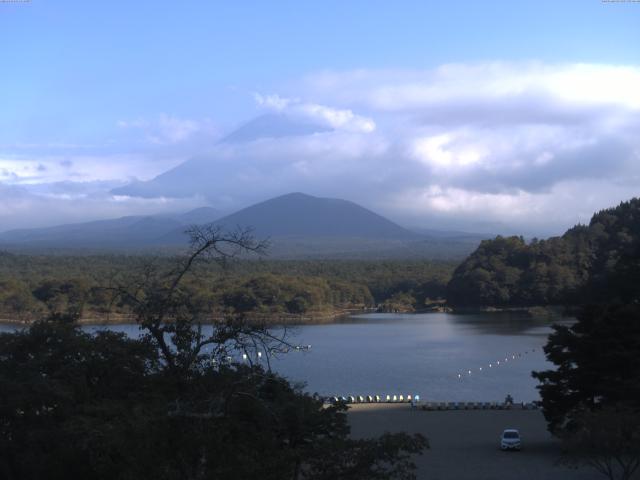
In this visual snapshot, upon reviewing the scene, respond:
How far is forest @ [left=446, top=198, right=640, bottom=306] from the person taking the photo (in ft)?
146

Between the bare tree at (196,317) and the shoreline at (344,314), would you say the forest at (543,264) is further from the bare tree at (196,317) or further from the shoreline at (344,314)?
the bare tree at (196,317)

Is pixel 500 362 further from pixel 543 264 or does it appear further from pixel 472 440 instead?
pixel 543 264

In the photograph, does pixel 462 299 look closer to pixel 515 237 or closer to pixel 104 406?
pixel 515 237

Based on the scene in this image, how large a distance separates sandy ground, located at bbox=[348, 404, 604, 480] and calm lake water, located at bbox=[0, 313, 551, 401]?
2.13m

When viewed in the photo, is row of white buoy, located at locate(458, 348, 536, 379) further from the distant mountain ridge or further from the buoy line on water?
the distant mountain ridge

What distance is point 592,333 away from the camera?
11430mm

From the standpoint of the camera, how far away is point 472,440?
12688mm

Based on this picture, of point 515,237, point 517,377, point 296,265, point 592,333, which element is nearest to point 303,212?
point 296,265

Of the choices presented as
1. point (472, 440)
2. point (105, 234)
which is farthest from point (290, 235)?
point (472, 440)

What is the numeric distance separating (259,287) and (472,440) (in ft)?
97.1

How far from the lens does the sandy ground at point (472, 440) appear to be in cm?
1000

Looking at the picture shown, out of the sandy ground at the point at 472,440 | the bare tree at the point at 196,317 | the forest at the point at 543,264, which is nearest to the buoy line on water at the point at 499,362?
the sandy ground at the point at 472,440

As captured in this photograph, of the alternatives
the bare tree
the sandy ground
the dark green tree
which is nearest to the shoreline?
the sandy ground

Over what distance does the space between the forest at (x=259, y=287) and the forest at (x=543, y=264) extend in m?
4.07
